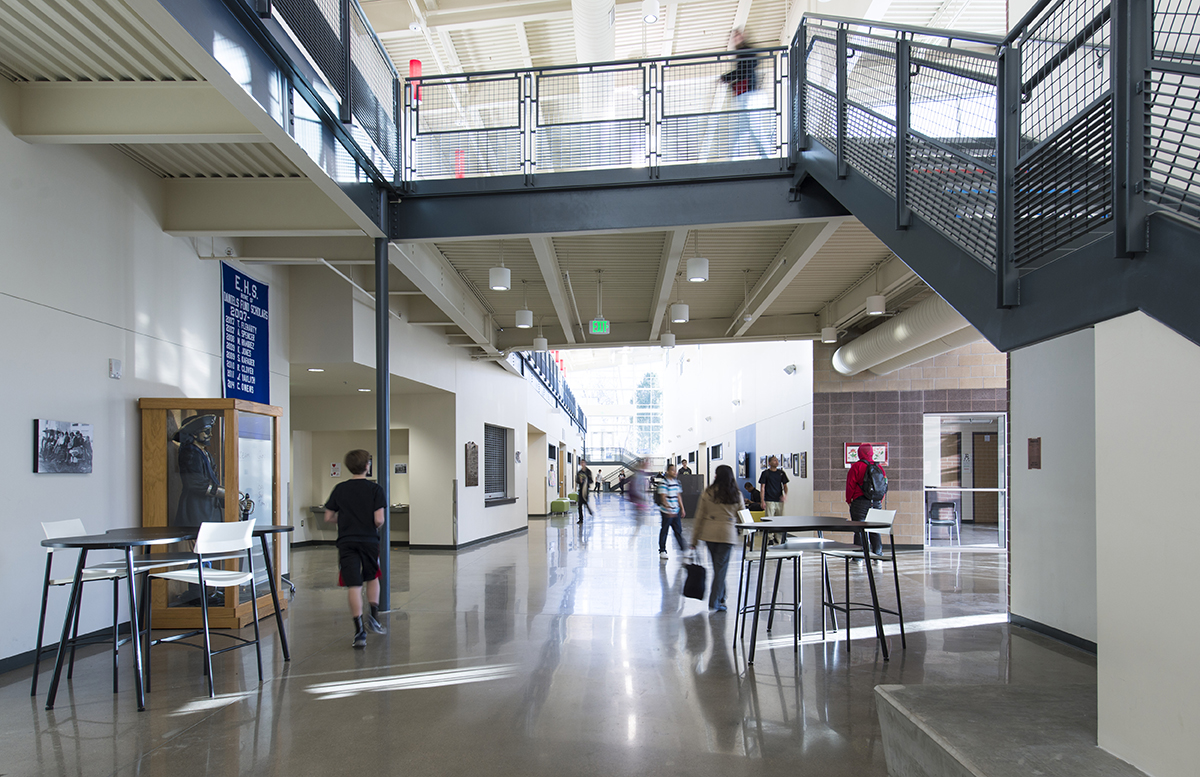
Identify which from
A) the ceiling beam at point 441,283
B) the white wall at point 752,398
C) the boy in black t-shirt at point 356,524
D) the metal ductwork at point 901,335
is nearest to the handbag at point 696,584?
the boy in black t-shirt at point 356,524

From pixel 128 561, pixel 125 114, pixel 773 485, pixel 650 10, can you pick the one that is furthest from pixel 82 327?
pixel 773 485

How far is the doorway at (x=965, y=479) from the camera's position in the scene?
1275cm

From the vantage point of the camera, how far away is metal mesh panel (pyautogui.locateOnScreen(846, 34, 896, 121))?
5.06m

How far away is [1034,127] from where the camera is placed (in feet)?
12.4

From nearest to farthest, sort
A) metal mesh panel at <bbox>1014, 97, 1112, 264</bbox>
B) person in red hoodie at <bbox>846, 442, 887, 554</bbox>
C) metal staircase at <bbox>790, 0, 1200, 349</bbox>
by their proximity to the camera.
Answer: metal staircase at <bbox>790, 0, 1200, 349</bbox>, metal mesh panel at <bbox>1014, 97, 1112, 264</bbox>, person in red hoodie at <bbox>846, 442, 887, 554</bbox>

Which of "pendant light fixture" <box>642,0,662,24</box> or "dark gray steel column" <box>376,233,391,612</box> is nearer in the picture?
"dark gray steel column" <box>376,233,391,612</box>

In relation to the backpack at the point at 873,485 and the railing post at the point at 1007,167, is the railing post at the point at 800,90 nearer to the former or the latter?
the railing post at the point at 1007,167

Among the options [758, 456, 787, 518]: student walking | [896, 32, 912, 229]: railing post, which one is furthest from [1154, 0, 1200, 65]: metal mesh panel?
[758, 456, 787, 518]: student walking

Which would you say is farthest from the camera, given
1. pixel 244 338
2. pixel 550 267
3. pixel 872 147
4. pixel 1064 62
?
pixel 550 267

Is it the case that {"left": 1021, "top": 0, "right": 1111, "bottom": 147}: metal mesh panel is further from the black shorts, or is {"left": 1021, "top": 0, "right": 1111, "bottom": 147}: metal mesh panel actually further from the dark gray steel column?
the dark gray steel column

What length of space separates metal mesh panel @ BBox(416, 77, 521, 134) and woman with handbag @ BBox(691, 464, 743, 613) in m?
3.95

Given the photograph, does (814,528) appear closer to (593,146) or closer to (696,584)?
(696,584)

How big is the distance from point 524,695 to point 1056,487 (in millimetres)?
4482

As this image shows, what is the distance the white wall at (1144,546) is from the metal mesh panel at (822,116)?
3.76 metres
